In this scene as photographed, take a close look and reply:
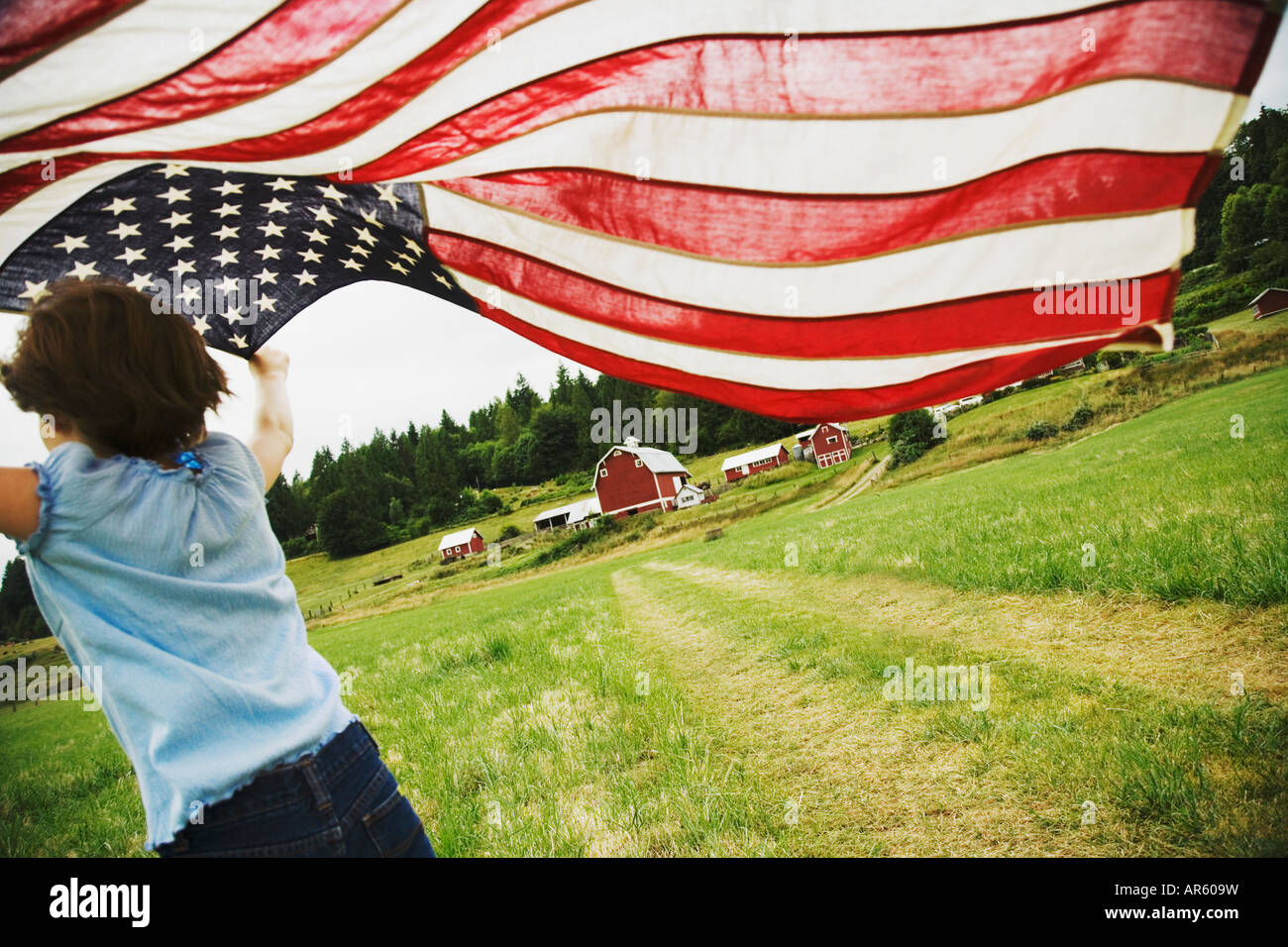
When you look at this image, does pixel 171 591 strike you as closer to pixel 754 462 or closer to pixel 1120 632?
pixel 1120 632


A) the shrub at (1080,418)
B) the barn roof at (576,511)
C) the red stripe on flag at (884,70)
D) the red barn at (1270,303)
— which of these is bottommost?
the barn roof at (576,511)

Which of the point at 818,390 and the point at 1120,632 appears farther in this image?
the point at 1120,632

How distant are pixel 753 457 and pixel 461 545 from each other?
2349cm

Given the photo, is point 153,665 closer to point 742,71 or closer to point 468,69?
point 468,69

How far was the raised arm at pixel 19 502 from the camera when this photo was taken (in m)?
1.21

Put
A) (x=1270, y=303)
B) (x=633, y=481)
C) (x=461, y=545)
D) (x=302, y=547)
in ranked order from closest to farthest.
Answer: (x=1270, y=303) → (x=633, y=481) → (x=461, y=545) → (x=302, y=547)

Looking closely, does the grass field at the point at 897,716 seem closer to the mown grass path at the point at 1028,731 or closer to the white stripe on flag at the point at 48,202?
the mown grass path at the point at 1028,731

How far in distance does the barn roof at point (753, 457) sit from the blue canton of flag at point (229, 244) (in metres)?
48.9

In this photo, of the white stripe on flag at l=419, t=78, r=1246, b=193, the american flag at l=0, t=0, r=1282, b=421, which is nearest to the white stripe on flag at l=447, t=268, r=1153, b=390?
the american flag at l=0, t=0, r=1282, b=421

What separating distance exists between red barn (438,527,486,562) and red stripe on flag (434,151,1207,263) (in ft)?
153

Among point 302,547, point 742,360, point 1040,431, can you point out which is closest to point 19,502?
point 742,360

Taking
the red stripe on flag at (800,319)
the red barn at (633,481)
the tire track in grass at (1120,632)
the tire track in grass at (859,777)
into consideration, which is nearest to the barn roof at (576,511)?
the red barn at (633,481)

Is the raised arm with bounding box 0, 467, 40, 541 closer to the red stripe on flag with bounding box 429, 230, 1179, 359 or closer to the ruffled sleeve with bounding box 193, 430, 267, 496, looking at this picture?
the ruffled sleeve with bounding box 193, 430, 267, 496

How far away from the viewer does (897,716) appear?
3.81 metres
